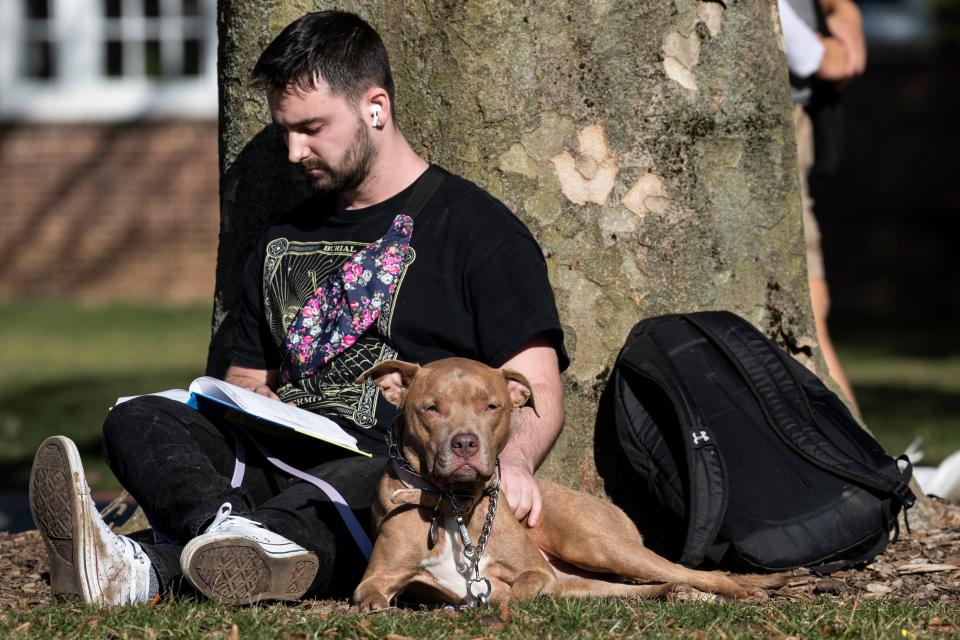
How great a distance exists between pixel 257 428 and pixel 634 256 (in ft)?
5.48

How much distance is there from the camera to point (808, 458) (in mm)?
4863

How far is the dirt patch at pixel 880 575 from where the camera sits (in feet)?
15.5

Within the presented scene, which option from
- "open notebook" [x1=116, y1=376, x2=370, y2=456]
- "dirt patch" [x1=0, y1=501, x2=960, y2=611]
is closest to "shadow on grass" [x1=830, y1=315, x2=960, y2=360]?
"dirt patch" [x1=0, y1=501, x2=960, y2=611]

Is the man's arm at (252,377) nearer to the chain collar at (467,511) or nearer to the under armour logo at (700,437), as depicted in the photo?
the chain collar at (467,511)

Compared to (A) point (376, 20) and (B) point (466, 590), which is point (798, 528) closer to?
(B) point (466, 590)

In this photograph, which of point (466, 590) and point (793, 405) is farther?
point (793, 405)

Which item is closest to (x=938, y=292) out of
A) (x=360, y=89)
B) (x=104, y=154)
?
(x=104, y=154)

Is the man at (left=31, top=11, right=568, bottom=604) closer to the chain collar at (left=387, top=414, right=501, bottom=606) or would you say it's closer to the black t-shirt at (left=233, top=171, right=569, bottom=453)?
the black t-shirt at (left=233, top=171, right=569, bottom=453)

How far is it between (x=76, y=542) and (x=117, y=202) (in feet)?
41.9

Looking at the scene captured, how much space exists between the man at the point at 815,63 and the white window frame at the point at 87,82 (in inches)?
411

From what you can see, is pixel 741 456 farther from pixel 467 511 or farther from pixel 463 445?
pixel 463 445

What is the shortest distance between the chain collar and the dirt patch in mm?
1055

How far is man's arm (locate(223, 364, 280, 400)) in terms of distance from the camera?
207 inches

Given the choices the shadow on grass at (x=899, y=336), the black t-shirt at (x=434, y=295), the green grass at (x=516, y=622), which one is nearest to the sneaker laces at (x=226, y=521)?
the green grass at (x=516, y=622)
